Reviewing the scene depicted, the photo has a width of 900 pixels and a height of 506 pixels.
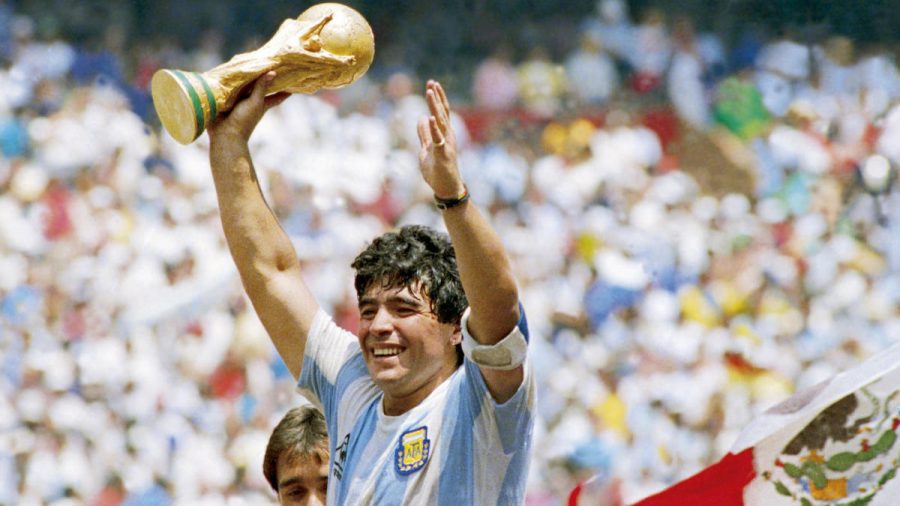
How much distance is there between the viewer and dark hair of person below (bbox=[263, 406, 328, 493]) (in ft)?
9.17

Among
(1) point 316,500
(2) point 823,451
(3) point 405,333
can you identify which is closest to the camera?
(3) point 405,333

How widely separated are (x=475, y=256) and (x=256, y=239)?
24.3 inches

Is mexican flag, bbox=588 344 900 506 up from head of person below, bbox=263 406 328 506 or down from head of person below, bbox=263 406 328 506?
down

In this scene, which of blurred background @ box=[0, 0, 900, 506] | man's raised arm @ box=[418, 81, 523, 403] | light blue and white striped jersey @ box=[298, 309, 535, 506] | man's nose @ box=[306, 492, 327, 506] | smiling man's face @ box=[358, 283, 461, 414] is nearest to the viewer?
man's raised arm @ box=[418, 81, 523, 403]

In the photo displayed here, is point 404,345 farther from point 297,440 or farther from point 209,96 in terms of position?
point 297,440

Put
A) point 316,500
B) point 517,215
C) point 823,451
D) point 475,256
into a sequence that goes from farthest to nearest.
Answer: point 517,215, point 316,500, point 823,451, point 475,256

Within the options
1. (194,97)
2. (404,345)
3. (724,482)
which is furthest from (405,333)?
(724,482)

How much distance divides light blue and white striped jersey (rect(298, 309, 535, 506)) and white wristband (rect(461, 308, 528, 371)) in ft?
0.12

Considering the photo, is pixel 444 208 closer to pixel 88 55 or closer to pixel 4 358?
pixel 4 358

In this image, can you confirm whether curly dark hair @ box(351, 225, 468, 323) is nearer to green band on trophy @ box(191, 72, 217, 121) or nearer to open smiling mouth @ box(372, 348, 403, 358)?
open smiling mouth @ box(372, 348, 403, 358)

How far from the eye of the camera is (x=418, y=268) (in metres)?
2.19

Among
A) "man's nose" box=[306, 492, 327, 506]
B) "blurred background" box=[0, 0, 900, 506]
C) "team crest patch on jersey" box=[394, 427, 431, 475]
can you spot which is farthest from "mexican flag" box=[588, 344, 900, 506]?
"blurred background" box=[0, 0, 900, 506]

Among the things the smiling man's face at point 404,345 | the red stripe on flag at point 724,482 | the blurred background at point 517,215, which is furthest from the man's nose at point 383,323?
the blurred background at point 517,215

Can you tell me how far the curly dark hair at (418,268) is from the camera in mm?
2182
